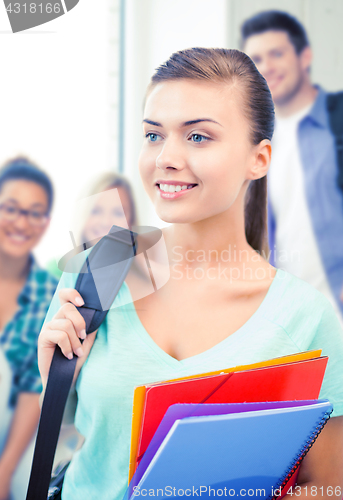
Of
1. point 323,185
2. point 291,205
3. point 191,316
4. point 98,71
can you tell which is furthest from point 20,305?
point 323,185

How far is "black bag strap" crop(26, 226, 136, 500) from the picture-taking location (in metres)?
0.54

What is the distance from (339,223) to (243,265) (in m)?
1.17

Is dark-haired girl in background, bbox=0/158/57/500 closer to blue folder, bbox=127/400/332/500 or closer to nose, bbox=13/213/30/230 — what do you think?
nose, bbox=13/213/30/230

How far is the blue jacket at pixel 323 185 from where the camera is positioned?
1.75 metres

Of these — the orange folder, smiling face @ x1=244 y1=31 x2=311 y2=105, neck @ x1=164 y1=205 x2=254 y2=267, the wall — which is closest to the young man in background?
smiling face @ x1=244 y1=31 x2=311 y2=105

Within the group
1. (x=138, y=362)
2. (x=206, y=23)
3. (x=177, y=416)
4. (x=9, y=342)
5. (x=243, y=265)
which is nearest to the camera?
(x=177, y=416)

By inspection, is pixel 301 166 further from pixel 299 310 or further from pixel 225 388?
pixel 225 388

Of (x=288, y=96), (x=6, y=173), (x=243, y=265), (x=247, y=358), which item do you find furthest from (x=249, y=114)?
(x=288, y=96)

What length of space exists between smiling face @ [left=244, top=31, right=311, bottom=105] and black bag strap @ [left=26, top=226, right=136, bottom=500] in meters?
1.36

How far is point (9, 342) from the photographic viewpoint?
4.05 ft

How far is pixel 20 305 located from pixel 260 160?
88 cm

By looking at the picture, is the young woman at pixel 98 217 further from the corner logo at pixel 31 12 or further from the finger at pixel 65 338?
the corner logo at pixel 31 12

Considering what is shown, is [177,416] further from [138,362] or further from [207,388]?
[138,362]

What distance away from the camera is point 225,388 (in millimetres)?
464
